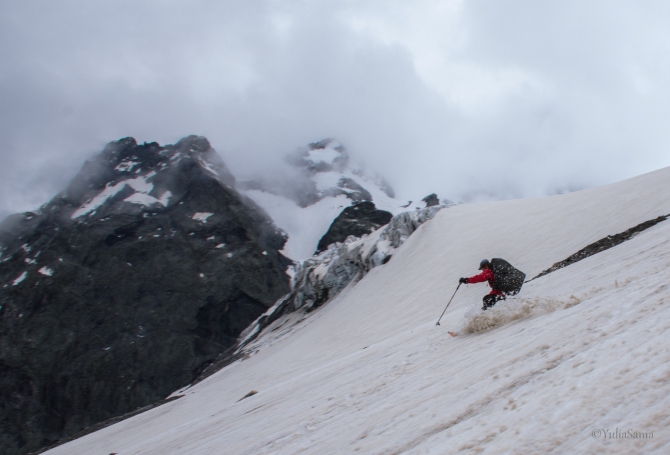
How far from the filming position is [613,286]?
5.20 metres

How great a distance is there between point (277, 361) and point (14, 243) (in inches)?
4058

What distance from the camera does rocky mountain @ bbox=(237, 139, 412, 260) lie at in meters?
115

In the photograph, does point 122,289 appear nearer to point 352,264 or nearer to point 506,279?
point 352,264

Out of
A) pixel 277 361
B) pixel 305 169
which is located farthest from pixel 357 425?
pixel 305 169

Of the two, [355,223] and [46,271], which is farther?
[355,223]

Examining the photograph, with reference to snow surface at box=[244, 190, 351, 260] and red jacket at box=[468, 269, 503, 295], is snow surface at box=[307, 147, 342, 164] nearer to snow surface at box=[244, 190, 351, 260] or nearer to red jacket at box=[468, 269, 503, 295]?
snow surface at box=[244, 190, 351, 260]

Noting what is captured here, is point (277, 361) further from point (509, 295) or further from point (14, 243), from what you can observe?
point (14, 243)

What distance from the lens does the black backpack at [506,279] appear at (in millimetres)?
6961

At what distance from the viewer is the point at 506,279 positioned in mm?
6992

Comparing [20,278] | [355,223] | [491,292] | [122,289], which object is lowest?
[491,292]

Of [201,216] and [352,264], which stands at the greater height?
[201,216]

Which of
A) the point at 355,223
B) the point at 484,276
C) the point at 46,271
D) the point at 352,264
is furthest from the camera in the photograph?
the point at 355,223

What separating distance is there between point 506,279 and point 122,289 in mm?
92615

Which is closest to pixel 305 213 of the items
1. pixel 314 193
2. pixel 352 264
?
pixel 314 193
